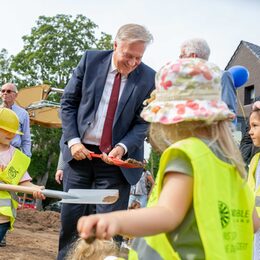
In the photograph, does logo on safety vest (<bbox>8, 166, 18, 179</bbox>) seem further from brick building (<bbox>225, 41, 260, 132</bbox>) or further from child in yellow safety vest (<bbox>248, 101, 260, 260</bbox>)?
brick building (<bbox>225, 41, 260, 132</bbox>)

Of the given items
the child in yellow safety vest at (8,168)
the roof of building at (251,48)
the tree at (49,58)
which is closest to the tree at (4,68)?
the tree at (49,58)

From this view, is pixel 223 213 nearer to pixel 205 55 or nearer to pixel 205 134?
pixel 205 134

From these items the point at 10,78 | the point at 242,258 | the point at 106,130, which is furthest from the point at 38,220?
the point at 10,78

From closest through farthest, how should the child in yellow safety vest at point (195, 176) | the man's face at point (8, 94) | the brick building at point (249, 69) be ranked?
the child in yellow safety vest at point (195, 176) < the man's face at point (8, 94) < the brick building at point (249, 69)

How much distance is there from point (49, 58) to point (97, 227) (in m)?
30.1

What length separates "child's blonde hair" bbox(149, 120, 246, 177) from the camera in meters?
1.77

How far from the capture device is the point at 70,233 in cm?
366

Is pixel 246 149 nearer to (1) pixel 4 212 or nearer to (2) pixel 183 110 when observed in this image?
(1) pixel 4 212

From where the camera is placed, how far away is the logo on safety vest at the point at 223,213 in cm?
169

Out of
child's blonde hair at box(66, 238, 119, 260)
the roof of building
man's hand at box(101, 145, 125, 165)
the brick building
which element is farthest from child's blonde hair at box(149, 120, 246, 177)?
the roof of building

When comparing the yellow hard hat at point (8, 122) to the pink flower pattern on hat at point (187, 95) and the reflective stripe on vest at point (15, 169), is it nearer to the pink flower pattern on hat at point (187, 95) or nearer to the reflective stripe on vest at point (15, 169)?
the reflective stripe on vest at point (15, 169)

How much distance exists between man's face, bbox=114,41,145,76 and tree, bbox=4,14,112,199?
2681 centimetres

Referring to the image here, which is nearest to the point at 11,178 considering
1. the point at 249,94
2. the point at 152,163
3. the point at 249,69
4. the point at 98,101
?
the point at 98,101

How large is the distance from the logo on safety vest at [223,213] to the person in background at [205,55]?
2.00m
